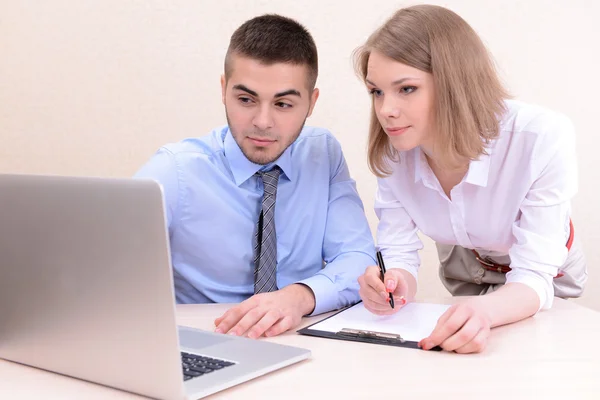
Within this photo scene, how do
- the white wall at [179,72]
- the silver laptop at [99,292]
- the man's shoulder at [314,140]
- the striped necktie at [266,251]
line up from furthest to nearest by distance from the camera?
the white wall at [179,72] < the man's shoulder at [314,140] < the striped necktie at [266,251] < the silver laptop at [99,292]

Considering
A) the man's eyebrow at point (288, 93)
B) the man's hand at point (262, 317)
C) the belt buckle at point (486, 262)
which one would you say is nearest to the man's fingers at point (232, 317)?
the man's hand at point (262, 317)

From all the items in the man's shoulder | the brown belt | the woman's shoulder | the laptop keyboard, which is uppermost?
the woman's shoulder

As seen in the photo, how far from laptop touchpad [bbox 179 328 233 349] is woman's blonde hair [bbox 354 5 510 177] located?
0.71 m

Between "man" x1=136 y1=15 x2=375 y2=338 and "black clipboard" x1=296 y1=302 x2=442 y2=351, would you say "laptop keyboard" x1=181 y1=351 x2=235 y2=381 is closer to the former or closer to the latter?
"black clipboard" x1=296 y1=302 x2=442 y2=351

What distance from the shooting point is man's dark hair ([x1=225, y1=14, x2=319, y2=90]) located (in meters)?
1.64

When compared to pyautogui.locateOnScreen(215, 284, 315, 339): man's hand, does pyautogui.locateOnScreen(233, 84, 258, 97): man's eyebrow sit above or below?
above

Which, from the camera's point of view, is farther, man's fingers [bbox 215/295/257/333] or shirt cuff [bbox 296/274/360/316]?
shirt cuff [bbox 296/274/360/316]

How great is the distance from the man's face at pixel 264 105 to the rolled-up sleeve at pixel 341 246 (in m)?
0.20

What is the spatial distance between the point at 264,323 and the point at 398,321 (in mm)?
279

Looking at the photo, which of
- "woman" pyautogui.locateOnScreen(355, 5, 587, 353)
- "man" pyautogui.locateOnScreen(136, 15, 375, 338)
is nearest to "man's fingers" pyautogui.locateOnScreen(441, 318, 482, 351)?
"woman" pyautogui.locateOnScreen(355, 5, 587, 353)

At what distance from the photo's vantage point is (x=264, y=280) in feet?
5.24

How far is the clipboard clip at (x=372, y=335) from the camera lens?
1170mm

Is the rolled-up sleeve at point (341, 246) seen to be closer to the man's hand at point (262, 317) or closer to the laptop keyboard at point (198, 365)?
the man's hand at point (262, 317)

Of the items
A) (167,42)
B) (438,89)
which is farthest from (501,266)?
(167,42)
